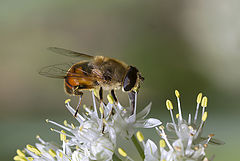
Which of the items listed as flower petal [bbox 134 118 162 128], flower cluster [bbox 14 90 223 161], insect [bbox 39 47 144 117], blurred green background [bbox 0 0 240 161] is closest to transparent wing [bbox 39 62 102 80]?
insect [bbox 39 47 144 117]

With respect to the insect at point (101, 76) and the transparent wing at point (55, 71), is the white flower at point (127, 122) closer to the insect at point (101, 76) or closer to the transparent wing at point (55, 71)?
the insect at point (101, 76)

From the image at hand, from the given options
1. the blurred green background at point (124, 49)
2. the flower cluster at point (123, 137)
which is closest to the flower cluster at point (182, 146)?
the flower cluster at point (123, 137)

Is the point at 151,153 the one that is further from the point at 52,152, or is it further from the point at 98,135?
the point at 52,152

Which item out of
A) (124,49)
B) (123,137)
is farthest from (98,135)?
(124,49)

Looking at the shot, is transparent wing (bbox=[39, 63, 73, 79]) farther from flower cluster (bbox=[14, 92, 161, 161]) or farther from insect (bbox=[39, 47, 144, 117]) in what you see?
flower cluster (bbox=[14, 92, 161, 161])

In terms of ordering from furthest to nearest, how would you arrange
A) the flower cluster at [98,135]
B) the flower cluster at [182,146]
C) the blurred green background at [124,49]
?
1. the blurred green background at [124,49]
2. the flower cluster at [98,135]
3. the flower cluster at [182,146]

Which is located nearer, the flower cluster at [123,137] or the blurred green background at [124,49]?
the flower cluster at [123,137]
